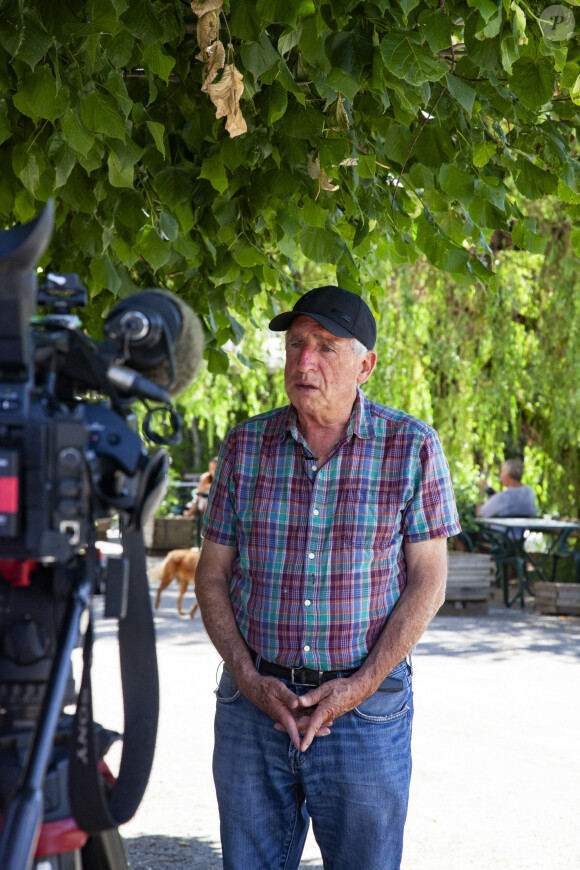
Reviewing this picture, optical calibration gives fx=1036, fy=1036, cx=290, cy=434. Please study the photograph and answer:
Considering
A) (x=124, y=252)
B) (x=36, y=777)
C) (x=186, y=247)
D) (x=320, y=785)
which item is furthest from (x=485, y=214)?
(x=36, y=777)

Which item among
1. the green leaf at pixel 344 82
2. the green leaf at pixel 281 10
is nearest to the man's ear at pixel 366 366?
the green leaf at pixel 344 82

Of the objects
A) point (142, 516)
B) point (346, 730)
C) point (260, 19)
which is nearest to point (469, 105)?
point (260, 19)

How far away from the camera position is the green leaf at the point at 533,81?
2928mm

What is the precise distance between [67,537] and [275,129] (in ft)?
9.00

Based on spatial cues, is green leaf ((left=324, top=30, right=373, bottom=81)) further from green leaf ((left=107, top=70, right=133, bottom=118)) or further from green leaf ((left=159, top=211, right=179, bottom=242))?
green leaf ((left=159, top=211, right=179, bottom=242))

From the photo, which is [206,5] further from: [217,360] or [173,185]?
[217,360]

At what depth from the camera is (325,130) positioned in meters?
3.54

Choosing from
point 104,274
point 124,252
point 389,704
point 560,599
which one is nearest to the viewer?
point 389,704

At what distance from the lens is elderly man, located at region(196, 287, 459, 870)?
8.97 feet

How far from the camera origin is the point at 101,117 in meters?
2.97

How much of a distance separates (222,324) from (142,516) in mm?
3340

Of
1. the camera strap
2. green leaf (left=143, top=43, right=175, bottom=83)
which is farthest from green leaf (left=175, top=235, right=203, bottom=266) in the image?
the camera strap

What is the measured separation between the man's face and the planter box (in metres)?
9.91

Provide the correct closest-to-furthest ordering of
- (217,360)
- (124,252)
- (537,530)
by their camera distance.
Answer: (124,252)
(217,360)
(537,530)
